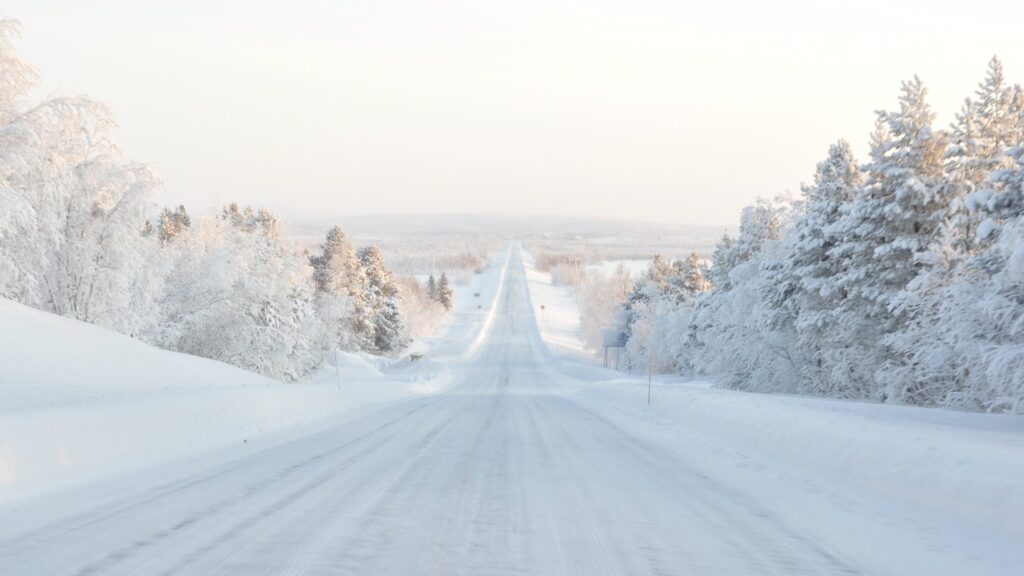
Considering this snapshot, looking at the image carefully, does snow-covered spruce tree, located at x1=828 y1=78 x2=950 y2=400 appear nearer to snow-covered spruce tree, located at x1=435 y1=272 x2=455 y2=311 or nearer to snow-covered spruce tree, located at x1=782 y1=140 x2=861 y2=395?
snow-covered spruce tree, located at x1=782 y1=140 x2=861 y2=395

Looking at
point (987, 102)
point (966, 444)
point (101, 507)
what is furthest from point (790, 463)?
point (987, 102)

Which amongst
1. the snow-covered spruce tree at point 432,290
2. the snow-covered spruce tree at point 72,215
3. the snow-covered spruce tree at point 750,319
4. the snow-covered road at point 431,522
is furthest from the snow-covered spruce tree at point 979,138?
the snow-covered spruce tree at point 432,290

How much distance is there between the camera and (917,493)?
854 cm

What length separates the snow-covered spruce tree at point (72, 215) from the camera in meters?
22.9

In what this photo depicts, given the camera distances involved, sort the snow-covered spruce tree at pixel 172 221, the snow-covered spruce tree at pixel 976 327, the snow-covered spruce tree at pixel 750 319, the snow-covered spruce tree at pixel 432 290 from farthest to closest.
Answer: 1. the snow-covered spruce tree at pixel 432 290
2. the snow-covered spruce tree at pixel 172 221
3. the snow-covered spruce tree at pixel 750 319
4. the snow-covered spruce tree at pixel 976 327

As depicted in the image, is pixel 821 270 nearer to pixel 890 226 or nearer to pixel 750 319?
pixel 890 226

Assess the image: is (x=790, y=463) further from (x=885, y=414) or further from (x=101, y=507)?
(x=101, y=507)

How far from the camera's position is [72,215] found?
27922 millimetres

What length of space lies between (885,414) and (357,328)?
5889 cm

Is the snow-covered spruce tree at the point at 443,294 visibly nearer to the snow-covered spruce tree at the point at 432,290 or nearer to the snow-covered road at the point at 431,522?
the snow-covered spruce tree at the point at 432,290

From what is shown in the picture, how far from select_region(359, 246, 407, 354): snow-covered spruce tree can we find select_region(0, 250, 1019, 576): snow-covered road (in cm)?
6540

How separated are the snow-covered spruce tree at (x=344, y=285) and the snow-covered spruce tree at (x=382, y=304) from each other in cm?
236

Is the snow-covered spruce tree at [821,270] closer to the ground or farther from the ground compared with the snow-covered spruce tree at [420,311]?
farther from the ground

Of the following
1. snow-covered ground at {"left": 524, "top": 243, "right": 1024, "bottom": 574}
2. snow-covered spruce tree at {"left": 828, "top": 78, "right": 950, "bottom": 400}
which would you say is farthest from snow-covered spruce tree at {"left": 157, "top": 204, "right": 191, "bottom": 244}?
snow-covered ground at {"left": 524, "top": 243, "right": 1024, "bottom": 574}
